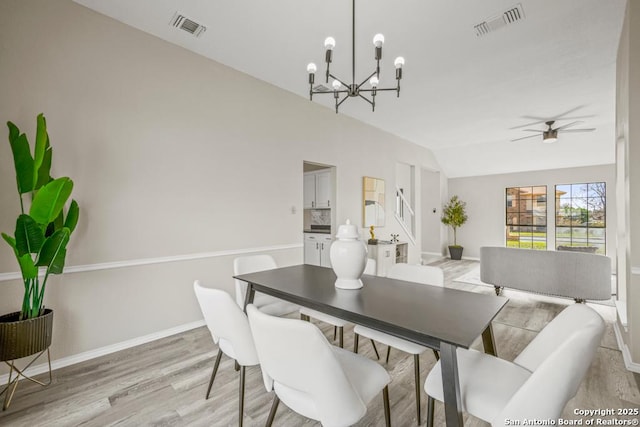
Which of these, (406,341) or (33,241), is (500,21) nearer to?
(406,341)

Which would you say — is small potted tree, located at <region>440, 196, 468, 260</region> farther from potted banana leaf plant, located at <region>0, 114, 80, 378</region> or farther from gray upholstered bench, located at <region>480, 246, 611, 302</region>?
potted banana leaf plant, located at <region>0, 114, 80, 378</region>

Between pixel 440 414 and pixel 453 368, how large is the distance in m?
1.00

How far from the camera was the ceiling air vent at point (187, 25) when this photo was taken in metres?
2.64

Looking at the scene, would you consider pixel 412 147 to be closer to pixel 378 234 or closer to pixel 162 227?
pixel 378 234

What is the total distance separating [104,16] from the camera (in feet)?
8.56

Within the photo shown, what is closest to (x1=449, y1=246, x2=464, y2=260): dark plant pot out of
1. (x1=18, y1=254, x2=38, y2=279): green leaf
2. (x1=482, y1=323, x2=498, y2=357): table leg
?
(x1=482, y1=323, x2=498, y2=357): table leg

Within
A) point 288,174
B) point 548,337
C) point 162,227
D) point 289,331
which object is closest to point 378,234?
point 288,174

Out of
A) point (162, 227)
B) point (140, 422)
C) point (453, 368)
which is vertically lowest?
point (140, 422)

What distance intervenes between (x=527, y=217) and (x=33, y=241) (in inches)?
376

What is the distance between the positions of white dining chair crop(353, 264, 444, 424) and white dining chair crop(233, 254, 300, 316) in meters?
0.60

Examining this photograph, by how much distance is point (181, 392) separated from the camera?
2047 millimetres

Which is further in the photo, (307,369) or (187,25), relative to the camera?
(187,25)

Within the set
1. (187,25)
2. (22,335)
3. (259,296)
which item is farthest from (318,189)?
(22,335)

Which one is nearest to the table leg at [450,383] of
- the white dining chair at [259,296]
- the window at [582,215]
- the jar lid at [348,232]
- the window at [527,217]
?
the jar lid at [348,232]
